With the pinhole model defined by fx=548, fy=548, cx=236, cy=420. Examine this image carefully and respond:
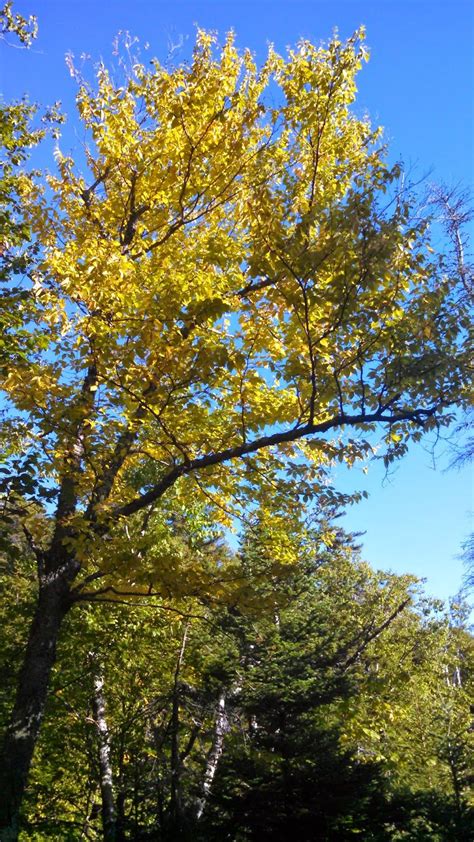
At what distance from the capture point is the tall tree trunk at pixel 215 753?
840 cm

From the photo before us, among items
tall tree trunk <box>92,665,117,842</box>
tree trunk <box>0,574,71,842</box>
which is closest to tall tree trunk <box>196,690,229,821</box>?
tall tree trunk <box>92,665,117,842</box>

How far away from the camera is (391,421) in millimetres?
4473

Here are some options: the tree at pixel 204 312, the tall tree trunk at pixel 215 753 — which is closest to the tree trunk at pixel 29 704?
the tree at pixel 204 312

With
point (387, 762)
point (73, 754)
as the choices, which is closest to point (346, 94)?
point (387, 762)

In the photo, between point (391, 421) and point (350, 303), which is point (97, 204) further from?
point (391, 421)

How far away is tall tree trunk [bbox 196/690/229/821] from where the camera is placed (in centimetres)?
840

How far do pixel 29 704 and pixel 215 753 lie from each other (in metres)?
6.26

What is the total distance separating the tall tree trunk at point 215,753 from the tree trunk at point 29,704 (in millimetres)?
4080

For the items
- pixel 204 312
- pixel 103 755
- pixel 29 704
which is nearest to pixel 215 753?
pixel 103 755

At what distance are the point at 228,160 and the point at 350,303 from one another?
2759 millimetres

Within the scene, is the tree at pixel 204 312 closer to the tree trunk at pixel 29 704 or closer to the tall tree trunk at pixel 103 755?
the tree trunk at pixel 29 704

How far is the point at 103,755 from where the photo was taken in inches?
347

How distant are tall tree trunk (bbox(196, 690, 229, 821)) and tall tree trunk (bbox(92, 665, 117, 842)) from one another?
1.35 metres

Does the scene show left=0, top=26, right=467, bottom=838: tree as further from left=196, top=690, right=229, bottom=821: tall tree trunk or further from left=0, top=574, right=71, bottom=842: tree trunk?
left=196, top=690, right=229, bottom=821: tall tree trunk
